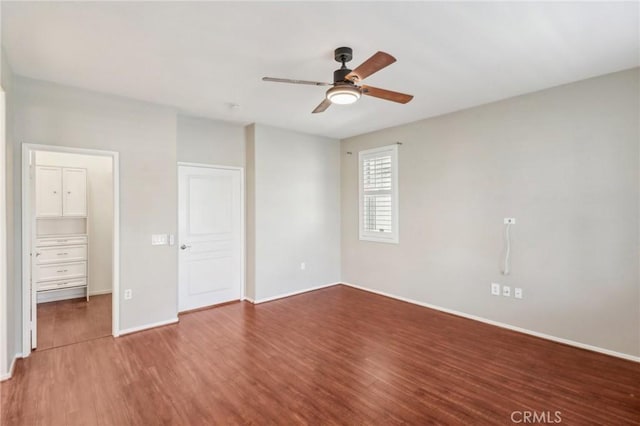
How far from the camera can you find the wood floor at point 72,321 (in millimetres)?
3441

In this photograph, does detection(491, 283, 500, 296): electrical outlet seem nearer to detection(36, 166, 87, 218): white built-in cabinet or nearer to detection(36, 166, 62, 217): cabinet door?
detection(36, 166, 87, 218): white built-in cabinet

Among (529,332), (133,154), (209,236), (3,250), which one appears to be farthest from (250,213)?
(529,332)

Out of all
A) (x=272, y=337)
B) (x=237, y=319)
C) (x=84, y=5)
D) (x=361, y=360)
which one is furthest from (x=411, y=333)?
(x=84, y=5)

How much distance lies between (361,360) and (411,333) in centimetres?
92

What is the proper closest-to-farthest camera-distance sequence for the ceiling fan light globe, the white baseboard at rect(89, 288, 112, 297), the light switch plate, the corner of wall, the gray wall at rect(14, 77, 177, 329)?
the ceiling fan light globe, the gray wall at rect(14, 77, 177, 329), the light switch plate, the corner of wall, the white baseboard at rect(89, 288, 112, 297)

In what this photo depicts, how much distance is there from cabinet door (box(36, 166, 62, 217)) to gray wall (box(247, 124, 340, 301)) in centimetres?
294

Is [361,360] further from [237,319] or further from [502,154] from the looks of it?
[502,154]

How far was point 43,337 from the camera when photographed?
3.46 metres

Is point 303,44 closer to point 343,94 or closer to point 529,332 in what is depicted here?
point 343,94

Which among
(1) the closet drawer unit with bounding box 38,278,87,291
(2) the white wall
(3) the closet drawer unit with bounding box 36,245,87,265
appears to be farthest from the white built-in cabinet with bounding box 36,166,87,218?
(1) the closet drawer unit with bounding box 38,278,87,291

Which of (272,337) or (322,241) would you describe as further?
(322,241)

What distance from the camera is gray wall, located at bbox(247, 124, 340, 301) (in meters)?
4.79

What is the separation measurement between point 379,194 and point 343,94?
9.59ft

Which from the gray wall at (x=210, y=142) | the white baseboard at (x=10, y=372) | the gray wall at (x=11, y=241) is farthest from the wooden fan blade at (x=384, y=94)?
the white baseboard at (x=10, y=372)
